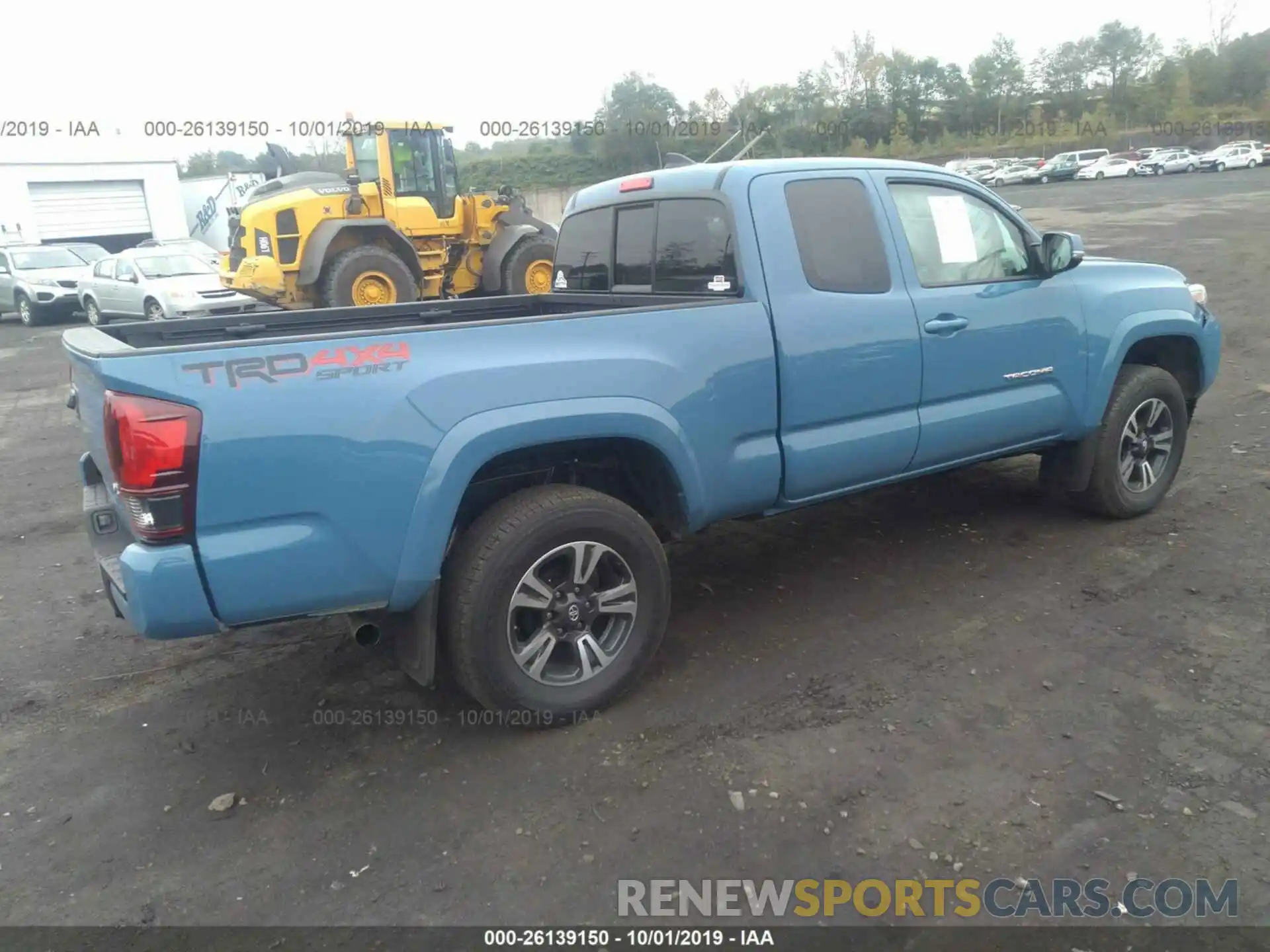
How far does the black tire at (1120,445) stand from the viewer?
502 cm

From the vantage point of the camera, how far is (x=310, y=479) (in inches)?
113

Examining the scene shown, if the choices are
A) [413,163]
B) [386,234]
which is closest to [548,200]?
[413,163]

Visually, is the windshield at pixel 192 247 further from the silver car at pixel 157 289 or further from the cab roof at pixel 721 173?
the cab roof at pixel 721 173

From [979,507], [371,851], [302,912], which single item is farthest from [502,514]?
[979,507]

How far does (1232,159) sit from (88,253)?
53.1 m

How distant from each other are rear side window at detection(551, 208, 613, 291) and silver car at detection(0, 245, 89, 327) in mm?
17754

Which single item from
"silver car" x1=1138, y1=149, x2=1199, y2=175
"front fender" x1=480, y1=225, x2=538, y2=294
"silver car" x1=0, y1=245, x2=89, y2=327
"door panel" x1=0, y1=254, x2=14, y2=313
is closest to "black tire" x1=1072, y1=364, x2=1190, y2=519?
"front fender" x1=480, y1=225, x2=538, y2=294

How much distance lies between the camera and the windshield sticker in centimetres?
450

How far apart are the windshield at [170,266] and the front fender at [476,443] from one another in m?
15.3

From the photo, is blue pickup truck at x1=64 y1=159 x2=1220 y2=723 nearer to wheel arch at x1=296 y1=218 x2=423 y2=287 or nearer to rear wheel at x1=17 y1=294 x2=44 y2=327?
wheel arch at x1=296 y1=218 x2=423 y2=287

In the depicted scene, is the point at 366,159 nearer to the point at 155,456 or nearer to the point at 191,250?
the point at 191,250

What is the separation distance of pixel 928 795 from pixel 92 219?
149ft

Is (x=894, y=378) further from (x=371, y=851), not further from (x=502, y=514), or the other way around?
(x=371, y=851)
